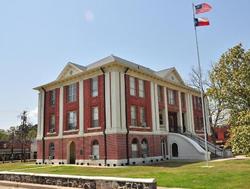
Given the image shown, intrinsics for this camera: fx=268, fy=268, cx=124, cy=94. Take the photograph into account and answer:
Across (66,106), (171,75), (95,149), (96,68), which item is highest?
(171,75)

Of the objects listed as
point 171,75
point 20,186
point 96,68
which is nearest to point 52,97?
point 96,68

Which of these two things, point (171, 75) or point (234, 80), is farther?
point (171, 75)

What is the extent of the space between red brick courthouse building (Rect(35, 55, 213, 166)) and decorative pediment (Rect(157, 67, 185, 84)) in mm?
134

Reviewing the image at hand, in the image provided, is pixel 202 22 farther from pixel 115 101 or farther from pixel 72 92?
pixel 72 92

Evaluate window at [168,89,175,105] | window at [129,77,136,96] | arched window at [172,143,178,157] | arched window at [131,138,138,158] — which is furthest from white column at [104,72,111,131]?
window at [168,89,175,105]

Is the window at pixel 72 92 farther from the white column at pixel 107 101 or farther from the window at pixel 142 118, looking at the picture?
the window at pixel 142 118

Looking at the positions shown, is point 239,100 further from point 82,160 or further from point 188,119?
point 188,119

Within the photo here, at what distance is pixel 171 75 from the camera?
122 ft

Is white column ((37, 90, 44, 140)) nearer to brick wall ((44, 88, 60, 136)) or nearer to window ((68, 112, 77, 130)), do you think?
brick wall ((44, 88, 60, 136))

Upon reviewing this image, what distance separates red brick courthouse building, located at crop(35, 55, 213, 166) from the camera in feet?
86.8

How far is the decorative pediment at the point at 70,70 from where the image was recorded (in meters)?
31.2

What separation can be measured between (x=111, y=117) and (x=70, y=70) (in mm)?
9380

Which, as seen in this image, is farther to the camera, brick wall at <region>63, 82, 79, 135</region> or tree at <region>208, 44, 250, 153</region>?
brick wall at <region>63, 82, 79, 135</region>

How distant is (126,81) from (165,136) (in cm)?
917
